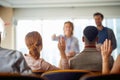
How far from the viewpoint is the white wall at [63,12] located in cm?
821

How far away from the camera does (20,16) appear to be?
8477 millimetres

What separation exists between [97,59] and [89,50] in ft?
0.47

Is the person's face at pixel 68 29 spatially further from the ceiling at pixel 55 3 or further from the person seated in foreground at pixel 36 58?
the ceiling at pixel 55 3

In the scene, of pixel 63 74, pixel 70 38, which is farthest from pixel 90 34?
pixel 70 38

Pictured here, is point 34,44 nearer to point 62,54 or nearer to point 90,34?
point 62,54

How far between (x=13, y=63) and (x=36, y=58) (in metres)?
1.02

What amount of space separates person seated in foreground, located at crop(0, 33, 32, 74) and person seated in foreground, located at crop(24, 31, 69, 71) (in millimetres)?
837

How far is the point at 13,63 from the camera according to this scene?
2379mm

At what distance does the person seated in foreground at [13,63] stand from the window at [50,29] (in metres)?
5.74

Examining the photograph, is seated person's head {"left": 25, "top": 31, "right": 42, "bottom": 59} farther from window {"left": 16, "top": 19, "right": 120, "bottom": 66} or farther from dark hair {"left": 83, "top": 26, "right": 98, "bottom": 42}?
window {"left": 16, "top": 19, "right": 120, "bottom": 66}

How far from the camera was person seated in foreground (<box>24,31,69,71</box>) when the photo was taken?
3.20 metres

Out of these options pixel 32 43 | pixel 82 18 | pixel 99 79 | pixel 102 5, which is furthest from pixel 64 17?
pixel 99 79

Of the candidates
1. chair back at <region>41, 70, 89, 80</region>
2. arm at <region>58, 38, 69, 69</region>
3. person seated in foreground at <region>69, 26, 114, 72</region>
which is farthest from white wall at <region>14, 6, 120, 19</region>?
chair back at <region>41, 70, 89, 80</region>

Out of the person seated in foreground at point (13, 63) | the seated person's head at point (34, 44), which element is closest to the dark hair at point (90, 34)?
the seated person's head at point (34, 44)
